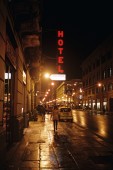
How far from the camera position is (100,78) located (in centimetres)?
7781

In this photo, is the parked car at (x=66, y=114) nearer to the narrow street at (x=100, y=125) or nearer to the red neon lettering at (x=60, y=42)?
the narrow street at (x=100, y=125)

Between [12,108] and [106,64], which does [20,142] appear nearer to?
[12,108]

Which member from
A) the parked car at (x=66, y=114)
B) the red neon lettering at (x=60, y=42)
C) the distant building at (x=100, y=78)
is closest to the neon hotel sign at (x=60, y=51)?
the red neon lettering at (x=60, y=42)

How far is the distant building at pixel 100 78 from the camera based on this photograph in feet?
227

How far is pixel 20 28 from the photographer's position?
43.0 ft

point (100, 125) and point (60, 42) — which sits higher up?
point (60, 42)

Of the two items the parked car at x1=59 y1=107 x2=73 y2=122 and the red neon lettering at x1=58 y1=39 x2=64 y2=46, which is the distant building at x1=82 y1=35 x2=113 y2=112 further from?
the red neon lettering at x1=58 y1=39 x2=64 y2=46

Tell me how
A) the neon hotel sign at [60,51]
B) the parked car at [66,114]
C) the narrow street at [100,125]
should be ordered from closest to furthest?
1. the narrow street at [100,125]
2. the neon hotel sign at [60,51]
3. the parked car at [66,114]

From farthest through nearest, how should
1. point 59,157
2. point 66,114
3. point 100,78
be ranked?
point 100,78 → point 66,114 → point 59,157

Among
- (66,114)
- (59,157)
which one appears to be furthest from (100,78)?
(59,157)

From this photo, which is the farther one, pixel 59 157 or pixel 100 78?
pixel 100 78

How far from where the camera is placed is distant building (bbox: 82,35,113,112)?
227ft

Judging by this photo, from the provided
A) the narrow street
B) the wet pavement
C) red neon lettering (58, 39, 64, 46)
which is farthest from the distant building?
the wet pavement

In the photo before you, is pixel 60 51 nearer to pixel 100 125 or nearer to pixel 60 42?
pixel 60 42
